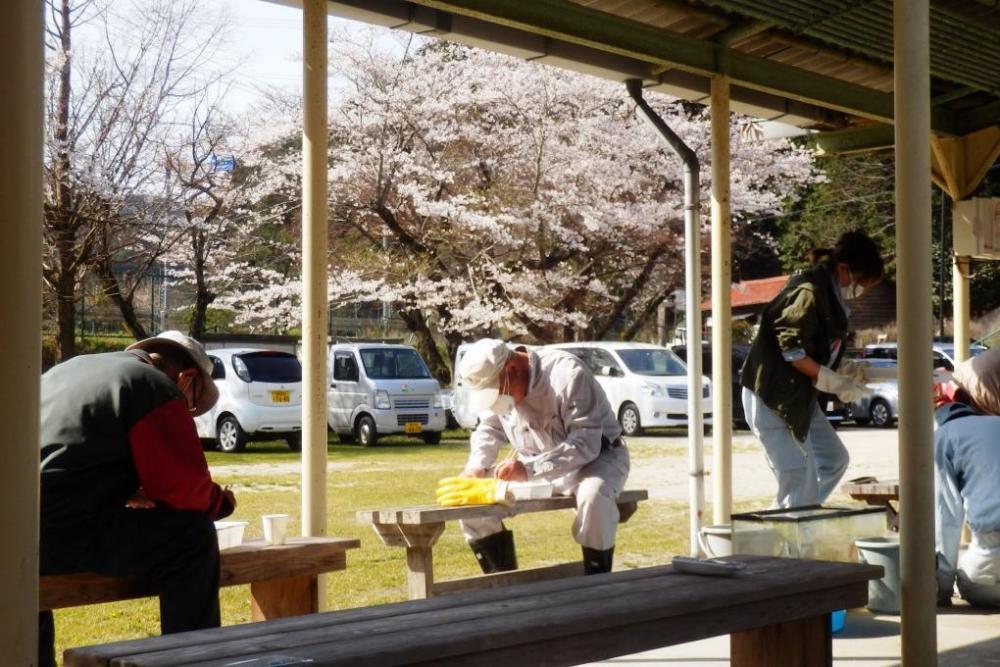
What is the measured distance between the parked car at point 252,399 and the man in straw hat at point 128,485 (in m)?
15.3

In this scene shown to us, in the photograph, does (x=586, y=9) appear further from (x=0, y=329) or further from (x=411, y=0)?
(x=0, y=329)

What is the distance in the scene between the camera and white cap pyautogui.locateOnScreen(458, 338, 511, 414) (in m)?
5.71

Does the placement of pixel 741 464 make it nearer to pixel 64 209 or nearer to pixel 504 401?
pixel 504 401

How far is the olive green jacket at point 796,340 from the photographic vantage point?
241 inches

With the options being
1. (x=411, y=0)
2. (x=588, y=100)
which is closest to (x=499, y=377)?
(x=411, y=0)

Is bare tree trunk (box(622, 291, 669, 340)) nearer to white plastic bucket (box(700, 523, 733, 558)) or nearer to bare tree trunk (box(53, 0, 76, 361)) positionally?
bare tree trunk (box(53, 0, 76, 361))

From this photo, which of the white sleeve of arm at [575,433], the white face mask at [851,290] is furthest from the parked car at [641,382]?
the white sleeve of arm at [575,433]

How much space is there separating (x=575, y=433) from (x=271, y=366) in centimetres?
1485

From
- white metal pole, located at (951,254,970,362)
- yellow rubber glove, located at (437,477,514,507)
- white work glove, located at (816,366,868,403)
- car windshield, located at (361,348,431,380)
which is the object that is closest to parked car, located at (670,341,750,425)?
car windshield, located at (361,348,431,380)

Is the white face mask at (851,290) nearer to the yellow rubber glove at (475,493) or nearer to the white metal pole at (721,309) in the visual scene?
the white metal pole at (721,309)

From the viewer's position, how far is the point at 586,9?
592cm

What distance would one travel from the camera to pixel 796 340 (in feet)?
20.1

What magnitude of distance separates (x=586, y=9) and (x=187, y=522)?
3.20m

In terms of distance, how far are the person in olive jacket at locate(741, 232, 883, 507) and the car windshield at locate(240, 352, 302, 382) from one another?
14350 mm
